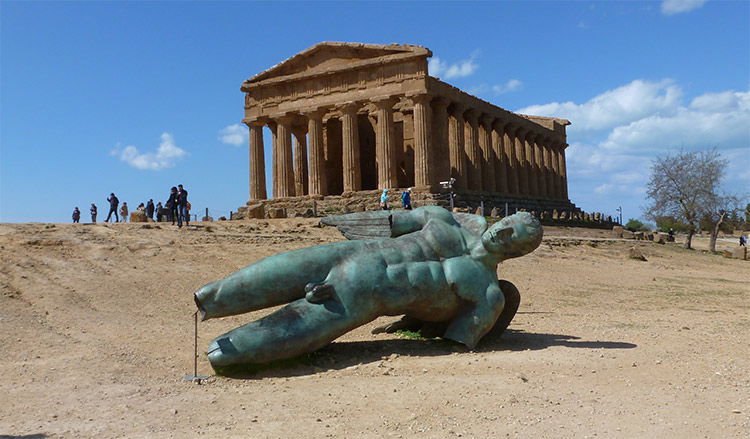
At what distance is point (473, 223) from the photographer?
7449 millimetres

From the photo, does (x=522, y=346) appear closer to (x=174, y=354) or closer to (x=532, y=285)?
(x=174, y=354)

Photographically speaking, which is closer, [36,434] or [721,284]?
[36,434]

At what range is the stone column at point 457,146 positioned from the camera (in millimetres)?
36125

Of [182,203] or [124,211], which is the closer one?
[182,203]

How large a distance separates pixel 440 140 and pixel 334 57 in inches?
296

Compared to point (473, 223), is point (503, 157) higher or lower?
higher

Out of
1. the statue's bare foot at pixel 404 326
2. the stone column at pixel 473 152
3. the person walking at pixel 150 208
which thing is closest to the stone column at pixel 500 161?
the stone column at pixel 473 152

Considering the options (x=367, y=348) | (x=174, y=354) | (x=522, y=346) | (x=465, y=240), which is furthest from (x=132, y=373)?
(x=522, y=346)

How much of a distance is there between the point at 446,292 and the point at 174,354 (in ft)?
10.1

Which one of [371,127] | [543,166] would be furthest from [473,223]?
[543,166]

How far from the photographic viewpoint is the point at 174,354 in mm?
7031

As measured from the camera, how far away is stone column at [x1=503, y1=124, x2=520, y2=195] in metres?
45.9

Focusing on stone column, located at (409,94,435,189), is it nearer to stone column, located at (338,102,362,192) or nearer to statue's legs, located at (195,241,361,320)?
stone column, located at (338,102,362,192)

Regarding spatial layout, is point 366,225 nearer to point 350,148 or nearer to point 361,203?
point 361,203
